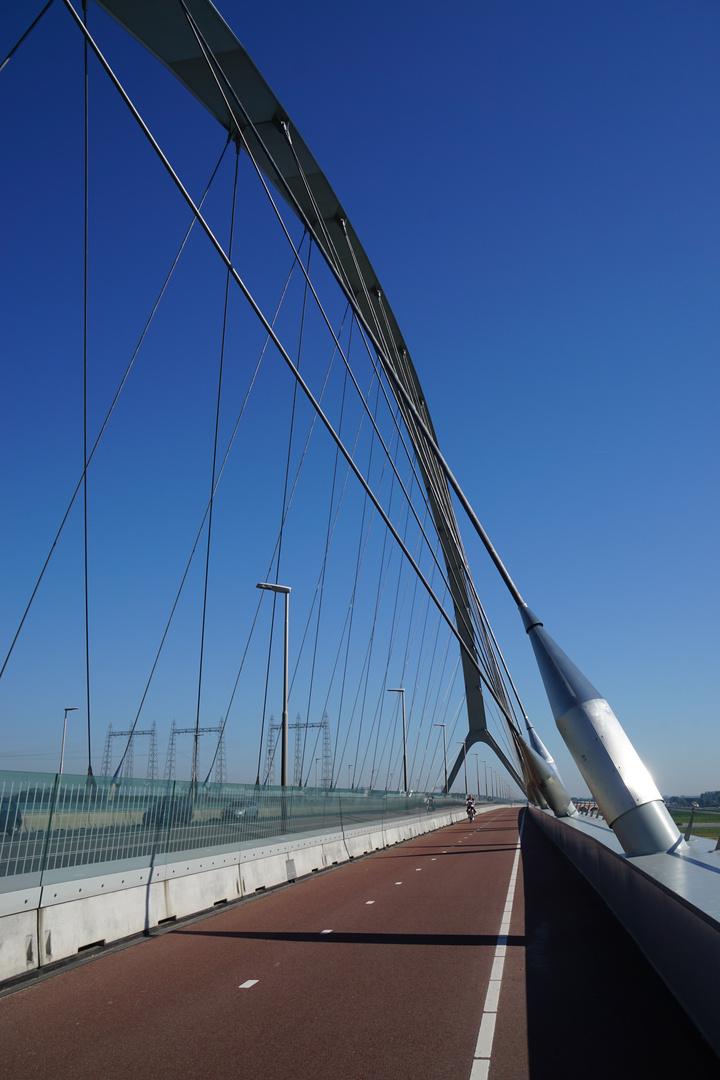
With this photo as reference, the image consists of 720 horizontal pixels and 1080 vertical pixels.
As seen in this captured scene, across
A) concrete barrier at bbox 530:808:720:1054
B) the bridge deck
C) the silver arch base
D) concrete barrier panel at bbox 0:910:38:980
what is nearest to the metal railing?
concrete barrier panel at bbox 0:910:38:980

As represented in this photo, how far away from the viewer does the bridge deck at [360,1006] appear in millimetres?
4691

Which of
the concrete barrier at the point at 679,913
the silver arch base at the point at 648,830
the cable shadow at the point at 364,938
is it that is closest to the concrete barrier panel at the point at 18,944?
the cable shadow at the point at 364,938

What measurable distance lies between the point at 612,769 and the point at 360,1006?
4.36 m

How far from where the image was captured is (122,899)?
9031 mm

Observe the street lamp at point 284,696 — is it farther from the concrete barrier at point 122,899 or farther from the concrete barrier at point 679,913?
the concrete barrier at point 679,913

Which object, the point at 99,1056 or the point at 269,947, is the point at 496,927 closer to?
the point at 269,947

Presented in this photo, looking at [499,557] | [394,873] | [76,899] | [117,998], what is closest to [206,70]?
[499,557]

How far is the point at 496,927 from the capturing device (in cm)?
949

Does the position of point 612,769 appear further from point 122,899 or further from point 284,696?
point 284,696

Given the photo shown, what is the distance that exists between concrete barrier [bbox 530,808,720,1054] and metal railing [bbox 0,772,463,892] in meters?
5.83

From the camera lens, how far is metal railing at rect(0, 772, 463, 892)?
7676 mm

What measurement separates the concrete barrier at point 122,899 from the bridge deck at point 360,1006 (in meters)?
0.43

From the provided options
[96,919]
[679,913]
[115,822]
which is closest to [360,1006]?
[679,913]

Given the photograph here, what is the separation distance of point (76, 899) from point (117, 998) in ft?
6.99
